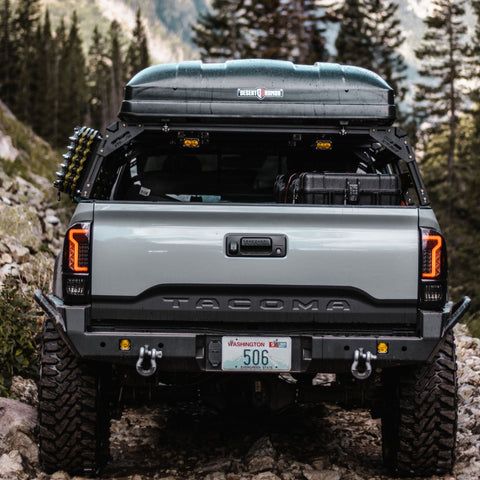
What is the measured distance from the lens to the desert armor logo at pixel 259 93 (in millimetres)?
5391

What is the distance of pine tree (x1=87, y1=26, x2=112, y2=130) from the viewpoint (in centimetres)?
9925

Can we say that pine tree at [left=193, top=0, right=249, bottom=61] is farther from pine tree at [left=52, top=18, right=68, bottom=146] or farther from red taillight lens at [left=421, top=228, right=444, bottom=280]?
red taillight lens at [left=421, top=228, right=444, bottom=280]

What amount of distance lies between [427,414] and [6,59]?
60248 millimetres

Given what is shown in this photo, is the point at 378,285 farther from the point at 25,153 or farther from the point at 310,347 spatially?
the point at 25,153

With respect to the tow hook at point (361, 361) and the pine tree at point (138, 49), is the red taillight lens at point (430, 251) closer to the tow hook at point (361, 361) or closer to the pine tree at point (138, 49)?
the tow hook at point (361, 361)

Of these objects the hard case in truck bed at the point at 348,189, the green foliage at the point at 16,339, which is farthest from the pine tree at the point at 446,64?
the hard case in truck bed at the point at 348,189

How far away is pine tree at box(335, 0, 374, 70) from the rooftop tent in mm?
43355

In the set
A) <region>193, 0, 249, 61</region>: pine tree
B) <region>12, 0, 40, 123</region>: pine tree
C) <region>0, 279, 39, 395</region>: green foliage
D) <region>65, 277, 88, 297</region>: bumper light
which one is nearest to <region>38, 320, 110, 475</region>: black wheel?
<region>65, 277, 88, 297</region>: bumper light

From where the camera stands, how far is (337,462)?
222 inches

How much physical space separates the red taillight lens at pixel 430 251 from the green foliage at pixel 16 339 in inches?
144

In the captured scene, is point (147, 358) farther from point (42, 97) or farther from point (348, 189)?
point (42, 97)

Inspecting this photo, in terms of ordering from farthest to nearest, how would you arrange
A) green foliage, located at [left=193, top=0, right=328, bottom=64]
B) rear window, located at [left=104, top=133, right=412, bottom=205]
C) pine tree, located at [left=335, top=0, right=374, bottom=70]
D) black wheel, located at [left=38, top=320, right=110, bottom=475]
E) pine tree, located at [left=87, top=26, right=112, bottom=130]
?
pine tree, located at [left=87, top=26, right=112, bottom=130], pine tree, located at [left=335, top=0, right=374, bottom=70], green foliage, located at [left=193, top=0, right=328, bottom=64], rear window, located at [left=104, top=133, right=412, bottom=205], black wheel, located at [left=38, top=320, right=110, bottom=475]

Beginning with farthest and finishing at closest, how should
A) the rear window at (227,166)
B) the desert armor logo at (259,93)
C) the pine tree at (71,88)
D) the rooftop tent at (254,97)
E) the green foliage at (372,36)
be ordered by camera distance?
the pine tree at (71,88) → the green foliage at (372,36) → the rear window at (227,166) → the desert armor logo at (259,93) → the rooftop tent at (254,97)

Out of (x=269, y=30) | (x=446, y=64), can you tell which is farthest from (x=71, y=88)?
(x=269, y=30)
